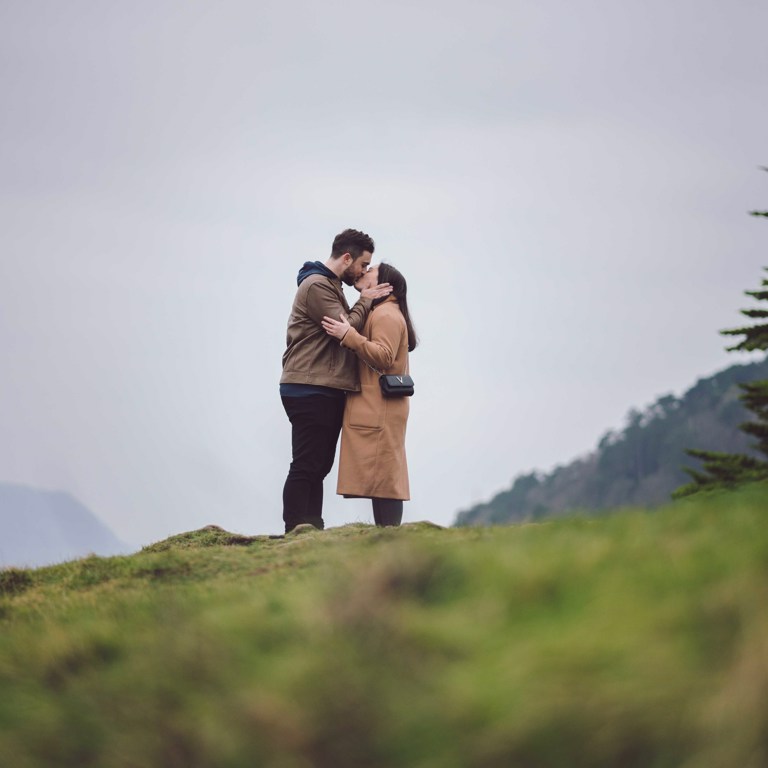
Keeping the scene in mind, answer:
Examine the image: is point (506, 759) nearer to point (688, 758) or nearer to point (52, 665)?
point (688, 758)

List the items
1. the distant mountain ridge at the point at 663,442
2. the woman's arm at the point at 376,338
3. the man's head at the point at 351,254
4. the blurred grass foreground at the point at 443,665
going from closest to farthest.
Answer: the blurred grass foreground at the point at 443,665 → the woman's arm at the point at 376,338 → the man's head at the point at 351,254 → the distant mountain ridge at the point at 663,442

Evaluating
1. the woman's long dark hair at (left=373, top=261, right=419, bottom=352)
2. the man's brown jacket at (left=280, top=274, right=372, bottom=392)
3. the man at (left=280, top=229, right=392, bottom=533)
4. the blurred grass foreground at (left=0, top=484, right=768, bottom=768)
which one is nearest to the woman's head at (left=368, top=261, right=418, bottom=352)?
the woman's long dark hair at (left=373, top=261, right=419, bottom=352)

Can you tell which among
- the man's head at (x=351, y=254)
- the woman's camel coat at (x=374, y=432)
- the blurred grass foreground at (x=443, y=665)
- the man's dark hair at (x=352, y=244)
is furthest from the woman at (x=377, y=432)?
the blurred grass foreground at (x=443, y=665)

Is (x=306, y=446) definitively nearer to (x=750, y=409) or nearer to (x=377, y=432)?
(x=377, y=432)

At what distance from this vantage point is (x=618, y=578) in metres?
3.52

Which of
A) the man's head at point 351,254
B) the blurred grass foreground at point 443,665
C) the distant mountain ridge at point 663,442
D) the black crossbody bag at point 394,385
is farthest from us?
the distant mountain ridge at point 663,442

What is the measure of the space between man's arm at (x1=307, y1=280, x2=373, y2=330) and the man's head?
0.31 meters

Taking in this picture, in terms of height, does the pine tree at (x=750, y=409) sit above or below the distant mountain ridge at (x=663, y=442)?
below

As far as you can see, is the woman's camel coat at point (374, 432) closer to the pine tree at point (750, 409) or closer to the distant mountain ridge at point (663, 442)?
the pine tree at point (750, 409)

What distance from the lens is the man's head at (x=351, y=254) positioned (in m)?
9.62

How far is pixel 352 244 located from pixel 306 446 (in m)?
2.12

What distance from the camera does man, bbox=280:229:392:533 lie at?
937cm

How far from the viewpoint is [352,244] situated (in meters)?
9.65

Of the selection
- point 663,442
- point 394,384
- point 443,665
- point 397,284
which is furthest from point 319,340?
point 663,442
